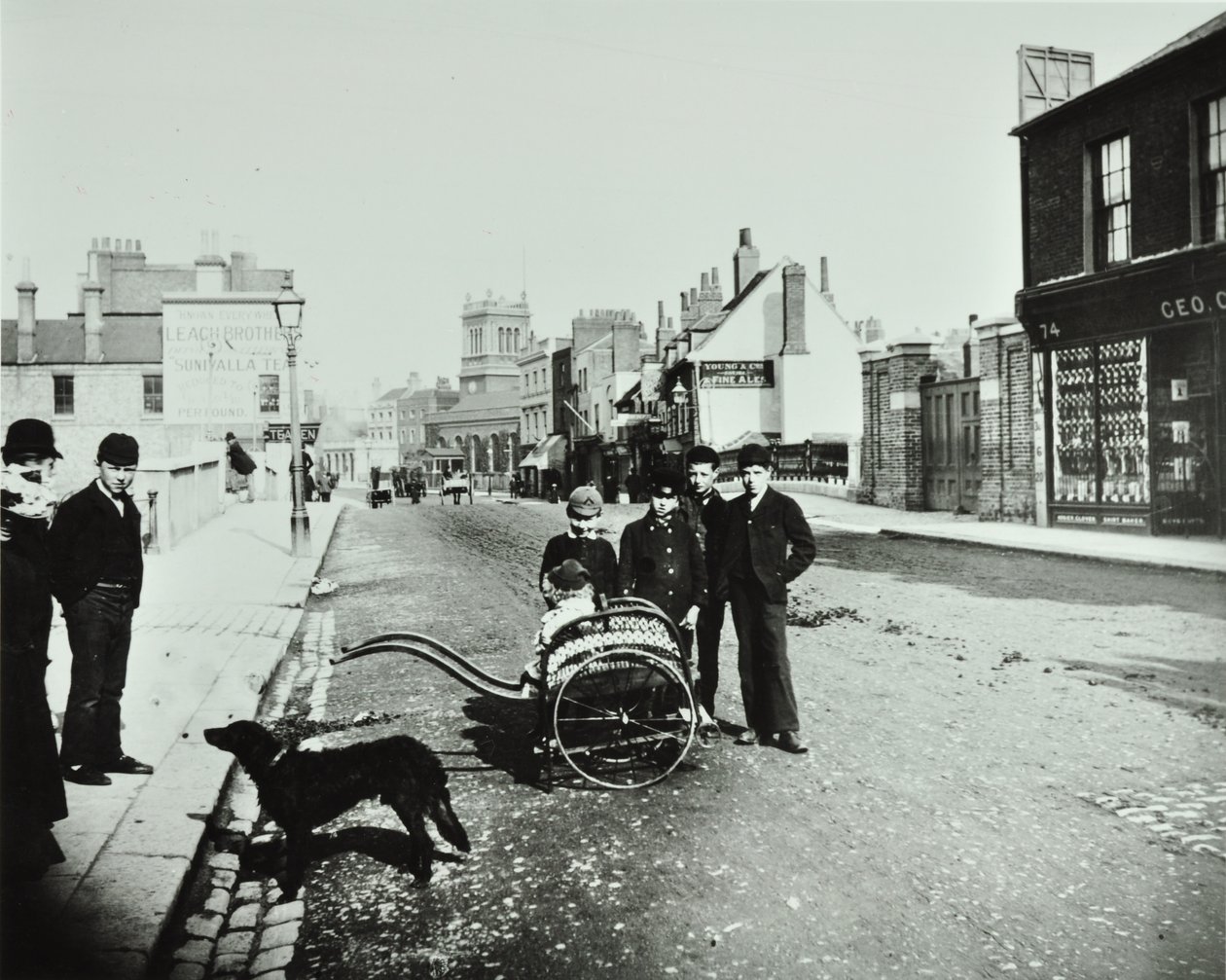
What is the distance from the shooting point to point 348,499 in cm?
806

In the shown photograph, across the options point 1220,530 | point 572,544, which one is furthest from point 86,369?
point 1220,530

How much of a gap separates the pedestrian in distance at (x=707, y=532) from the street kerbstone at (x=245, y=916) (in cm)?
268

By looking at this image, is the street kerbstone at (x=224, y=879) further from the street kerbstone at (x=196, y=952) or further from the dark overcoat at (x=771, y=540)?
the dark overcoat at (x=771, y=540)

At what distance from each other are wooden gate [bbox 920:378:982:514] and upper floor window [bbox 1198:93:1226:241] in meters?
6.47

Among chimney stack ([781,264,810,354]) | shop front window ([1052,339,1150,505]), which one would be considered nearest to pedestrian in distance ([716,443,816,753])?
shop front window ([1052,339,1150,505])

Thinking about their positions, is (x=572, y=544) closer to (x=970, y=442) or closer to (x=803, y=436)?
(x=803, y=436)

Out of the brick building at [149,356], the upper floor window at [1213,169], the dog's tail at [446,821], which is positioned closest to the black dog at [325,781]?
the dog's tail at [446,821]

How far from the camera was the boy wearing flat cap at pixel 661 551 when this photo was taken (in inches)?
196

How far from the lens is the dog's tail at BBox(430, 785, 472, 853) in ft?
11.9

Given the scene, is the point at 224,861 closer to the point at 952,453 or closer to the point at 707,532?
the point at 707,532

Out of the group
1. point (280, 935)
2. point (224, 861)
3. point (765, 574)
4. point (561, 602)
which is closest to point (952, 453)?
point (765, 574)

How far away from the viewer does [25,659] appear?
3.39m

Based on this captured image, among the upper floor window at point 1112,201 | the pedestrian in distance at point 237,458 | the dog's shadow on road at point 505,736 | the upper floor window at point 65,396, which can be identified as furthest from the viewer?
the upper floor window at point 1112,201

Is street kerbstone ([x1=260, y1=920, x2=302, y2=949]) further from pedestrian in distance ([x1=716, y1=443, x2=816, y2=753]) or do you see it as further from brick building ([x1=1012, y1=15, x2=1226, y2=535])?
brick building ([x1=1012, y1=15, x2=1226, y2=535])
